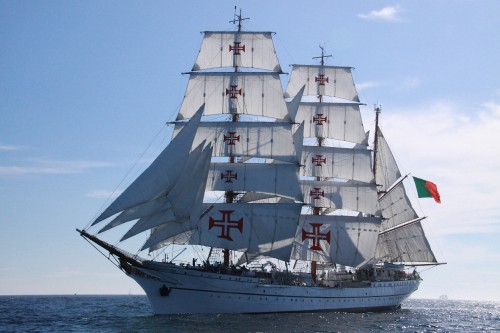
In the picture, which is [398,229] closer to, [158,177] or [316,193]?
[316,193]

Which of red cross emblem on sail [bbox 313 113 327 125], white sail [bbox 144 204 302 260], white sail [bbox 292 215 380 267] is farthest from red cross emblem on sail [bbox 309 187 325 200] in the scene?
white sail [bbox 144 204 302 260]

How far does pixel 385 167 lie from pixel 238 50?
2369 cm

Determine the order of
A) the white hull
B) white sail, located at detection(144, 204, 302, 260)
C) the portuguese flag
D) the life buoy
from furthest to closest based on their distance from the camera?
the portuguese flag, white sail, located at detection(144, 204, 302, 260), the white hull, the life buoy

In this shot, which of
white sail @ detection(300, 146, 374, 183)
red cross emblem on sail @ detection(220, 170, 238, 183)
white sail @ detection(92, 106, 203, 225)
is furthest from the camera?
white sail @ detection(300, 146, 374, 183)

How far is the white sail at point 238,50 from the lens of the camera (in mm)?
55656

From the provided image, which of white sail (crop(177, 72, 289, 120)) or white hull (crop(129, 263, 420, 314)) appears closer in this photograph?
white hull (crop(129, 263, 420, 314))

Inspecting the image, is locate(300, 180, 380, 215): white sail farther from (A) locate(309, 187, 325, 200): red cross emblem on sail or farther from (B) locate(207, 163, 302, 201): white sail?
(B) locate(207, 163, 302, 201): white sail

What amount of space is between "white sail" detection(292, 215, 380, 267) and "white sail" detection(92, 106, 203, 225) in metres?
19.8

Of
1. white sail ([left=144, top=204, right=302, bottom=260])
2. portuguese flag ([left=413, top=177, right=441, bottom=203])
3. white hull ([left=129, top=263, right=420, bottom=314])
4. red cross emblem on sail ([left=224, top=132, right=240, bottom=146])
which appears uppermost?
red cross emblem on sail ([left=224, top=132, right=240, bottom=146])

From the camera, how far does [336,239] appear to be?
6150cm

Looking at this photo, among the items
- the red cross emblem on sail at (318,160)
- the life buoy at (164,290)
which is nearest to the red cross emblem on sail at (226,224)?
the life buoy at (164,290)

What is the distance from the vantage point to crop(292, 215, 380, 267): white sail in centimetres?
6053

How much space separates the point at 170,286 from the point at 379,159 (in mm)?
33004

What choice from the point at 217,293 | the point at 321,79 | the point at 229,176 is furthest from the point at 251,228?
the point at 321,79
